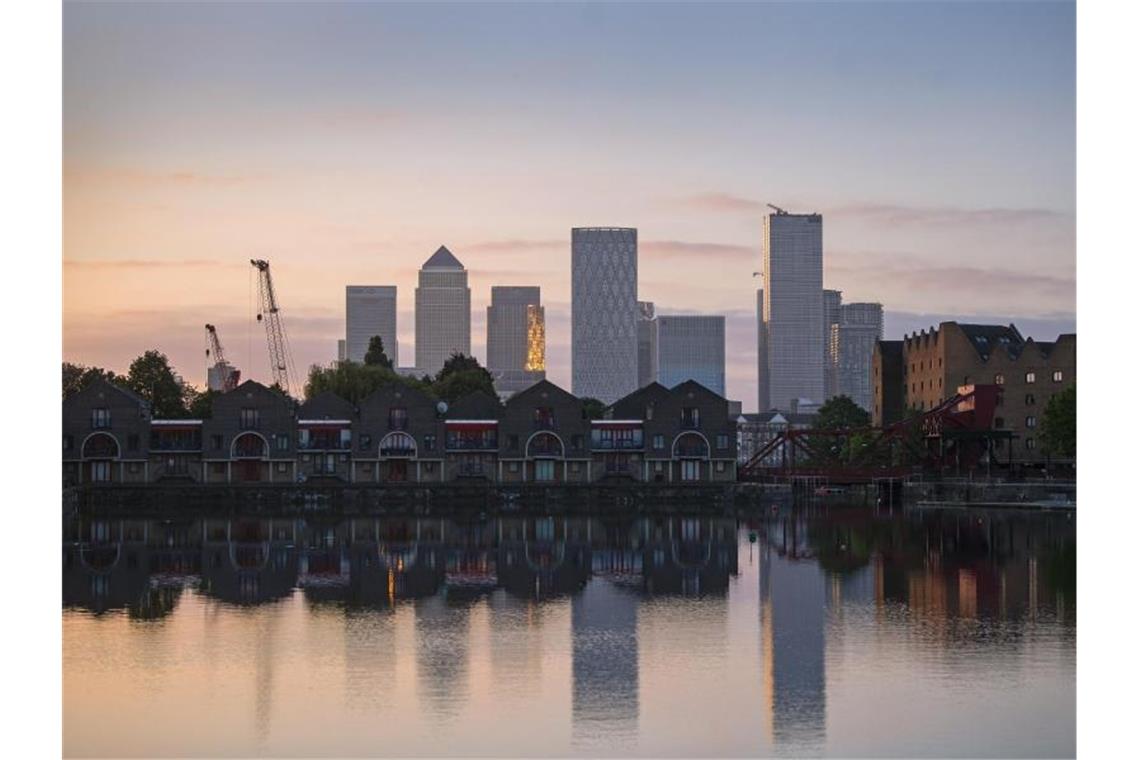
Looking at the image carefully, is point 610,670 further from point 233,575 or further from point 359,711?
point 233,575

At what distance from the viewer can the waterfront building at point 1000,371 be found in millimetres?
92750

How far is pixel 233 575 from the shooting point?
1962 inches

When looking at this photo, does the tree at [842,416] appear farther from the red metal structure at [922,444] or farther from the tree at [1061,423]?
the tree at [1061,423]

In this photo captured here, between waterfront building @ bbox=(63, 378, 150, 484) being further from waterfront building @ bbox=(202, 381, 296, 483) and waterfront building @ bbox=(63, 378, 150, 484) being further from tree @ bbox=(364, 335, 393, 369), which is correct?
tree @ bbox=(364, 335, 393, 369)

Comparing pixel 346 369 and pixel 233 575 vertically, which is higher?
pixel 346 369

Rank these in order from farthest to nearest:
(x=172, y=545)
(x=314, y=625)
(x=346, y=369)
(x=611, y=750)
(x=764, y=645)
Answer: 1. (x=346, y=369)
2. (x=172, y=545)
3. (x=314, y=625)
4. (x=764, y=645)
5. (x=611, y=750)

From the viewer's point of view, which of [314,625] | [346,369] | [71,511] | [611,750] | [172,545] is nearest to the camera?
[611,750]

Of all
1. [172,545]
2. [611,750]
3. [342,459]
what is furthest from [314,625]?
[342,459]

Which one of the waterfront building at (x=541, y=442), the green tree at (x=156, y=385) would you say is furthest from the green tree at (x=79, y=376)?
the waterfront building at (x=541, y=442)

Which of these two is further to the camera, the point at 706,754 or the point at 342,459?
the point at 342,459

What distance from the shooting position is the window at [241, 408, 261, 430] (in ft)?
284

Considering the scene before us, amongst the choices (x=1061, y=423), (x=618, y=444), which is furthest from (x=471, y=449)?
(x=1061, y=423)

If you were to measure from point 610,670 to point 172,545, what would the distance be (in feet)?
101

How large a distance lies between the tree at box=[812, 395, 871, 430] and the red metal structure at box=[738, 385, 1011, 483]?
52.5ft
